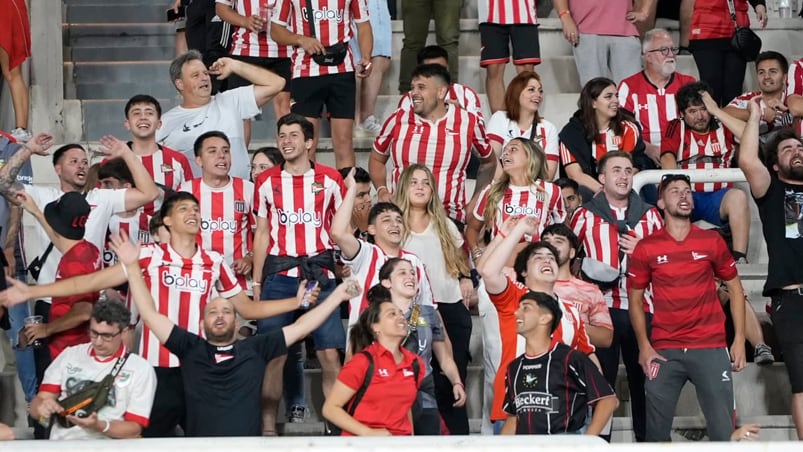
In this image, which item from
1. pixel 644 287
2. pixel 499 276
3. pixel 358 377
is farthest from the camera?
pixel 644 287

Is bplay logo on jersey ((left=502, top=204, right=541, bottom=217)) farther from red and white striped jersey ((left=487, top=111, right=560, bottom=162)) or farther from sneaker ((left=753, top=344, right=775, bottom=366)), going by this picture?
sneaker ((left=753, top=344, right=775, bottom=366))

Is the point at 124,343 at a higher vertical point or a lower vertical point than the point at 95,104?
lower

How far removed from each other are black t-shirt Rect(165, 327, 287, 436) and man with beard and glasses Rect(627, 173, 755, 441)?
2.16 m

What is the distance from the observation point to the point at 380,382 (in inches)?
293

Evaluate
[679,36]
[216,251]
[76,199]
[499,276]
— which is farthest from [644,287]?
[679,36]

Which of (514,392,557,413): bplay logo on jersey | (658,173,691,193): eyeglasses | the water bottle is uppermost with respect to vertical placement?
the water bottle

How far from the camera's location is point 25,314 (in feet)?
28.9

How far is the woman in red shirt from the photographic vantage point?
735cm

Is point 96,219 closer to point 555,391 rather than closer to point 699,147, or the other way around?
point 555,391

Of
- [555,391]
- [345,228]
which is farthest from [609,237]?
[555,391]

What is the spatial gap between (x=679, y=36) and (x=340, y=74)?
332 cm

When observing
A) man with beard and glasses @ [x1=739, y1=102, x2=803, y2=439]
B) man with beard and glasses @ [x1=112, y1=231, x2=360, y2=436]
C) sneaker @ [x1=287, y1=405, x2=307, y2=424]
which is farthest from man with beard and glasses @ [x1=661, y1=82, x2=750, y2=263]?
man with beard and glasses @ [x1=112, y1=231, x2=360, y2=436]

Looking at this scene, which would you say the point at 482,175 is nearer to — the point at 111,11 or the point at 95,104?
the point at 95,104

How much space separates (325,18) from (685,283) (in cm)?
329
